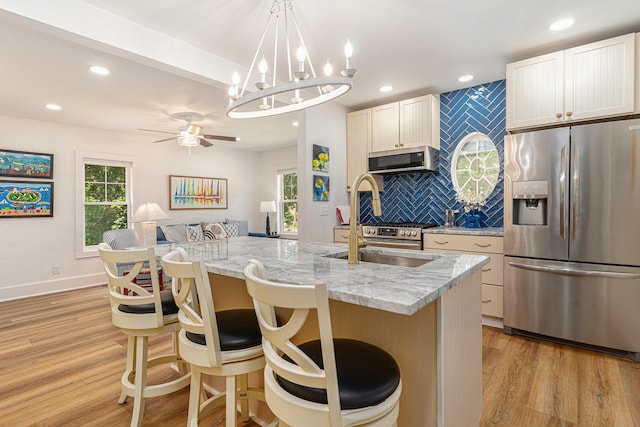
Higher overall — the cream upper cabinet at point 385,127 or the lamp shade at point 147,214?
the cream upper cabinet at point 385,127

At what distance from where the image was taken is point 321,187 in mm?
3957

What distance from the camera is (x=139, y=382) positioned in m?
1.70

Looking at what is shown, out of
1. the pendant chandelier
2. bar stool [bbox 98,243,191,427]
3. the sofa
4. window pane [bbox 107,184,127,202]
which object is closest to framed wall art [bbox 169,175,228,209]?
the sofa

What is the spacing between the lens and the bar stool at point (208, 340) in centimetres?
122

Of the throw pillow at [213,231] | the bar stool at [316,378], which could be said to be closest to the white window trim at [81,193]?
the throw pillow at [213,231]

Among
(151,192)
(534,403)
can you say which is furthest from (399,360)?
(151,192)

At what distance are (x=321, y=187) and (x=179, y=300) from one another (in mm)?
2763

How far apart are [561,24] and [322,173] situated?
254 centimetres

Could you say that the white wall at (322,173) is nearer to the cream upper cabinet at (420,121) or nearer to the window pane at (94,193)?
the cream upper cabinet at (420,121)

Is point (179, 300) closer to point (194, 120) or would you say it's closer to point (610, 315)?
point (610, 315)

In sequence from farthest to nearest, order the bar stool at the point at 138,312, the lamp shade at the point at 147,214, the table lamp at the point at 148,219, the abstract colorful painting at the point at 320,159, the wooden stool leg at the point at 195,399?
the lamp shade at the point at 147,214 < the table lamp at the point at 148,219 < the abstract colorful painting at the point at 320,159 < the bar stool at the point at 138,312 < the wooden stool leg at the point at 195,399

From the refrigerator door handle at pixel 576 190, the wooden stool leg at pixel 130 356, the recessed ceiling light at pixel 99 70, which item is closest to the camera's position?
the wooden stool leg at pixel 130 356

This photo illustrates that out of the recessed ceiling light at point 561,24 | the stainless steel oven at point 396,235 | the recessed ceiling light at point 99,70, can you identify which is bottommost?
the stainless steel oven at point 396,235

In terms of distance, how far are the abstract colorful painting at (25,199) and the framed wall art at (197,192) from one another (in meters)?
1.79
